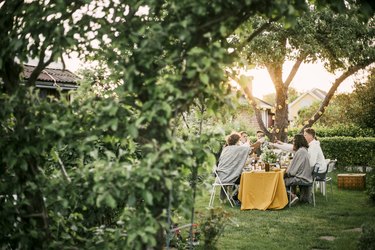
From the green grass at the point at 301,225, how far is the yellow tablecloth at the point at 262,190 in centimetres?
22

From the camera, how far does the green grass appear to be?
21.9ft

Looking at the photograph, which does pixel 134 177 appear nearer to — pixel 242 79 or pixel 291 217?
pixel 242 79

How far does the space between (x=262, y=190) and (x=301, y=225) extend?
176cm

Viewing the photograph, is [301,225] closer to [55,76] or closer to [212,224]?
[212,224]

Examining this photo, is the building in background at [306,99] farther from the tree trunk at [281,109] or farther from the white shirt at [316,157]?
the white shirt at [316,157]

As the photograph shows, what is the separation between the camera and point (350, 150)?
736 inches

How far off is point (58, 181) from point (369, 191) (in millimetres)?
8399

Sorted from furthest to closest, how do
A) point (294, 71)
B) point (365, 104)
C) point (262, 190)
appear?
1. point (365, 104)
2. point (294, 71)
3. point (262, 190)

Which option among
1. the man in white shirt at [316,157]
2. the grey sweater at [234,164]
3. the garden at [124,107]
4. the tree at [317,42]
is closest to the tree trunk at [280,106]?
the tree at [317,42]

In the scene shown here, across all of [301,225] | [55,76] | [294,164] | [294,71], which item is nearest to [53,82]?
[55,76]

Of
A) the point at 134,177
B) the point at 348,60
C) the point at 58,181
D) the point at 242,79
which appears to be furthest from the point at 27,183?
the point at 348,60

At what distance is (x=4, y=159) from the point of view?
3.25m

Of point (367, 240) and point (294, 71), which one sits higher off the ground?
point (294, 71)

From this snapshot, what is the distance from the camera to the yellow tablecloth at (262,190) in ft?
31.3
